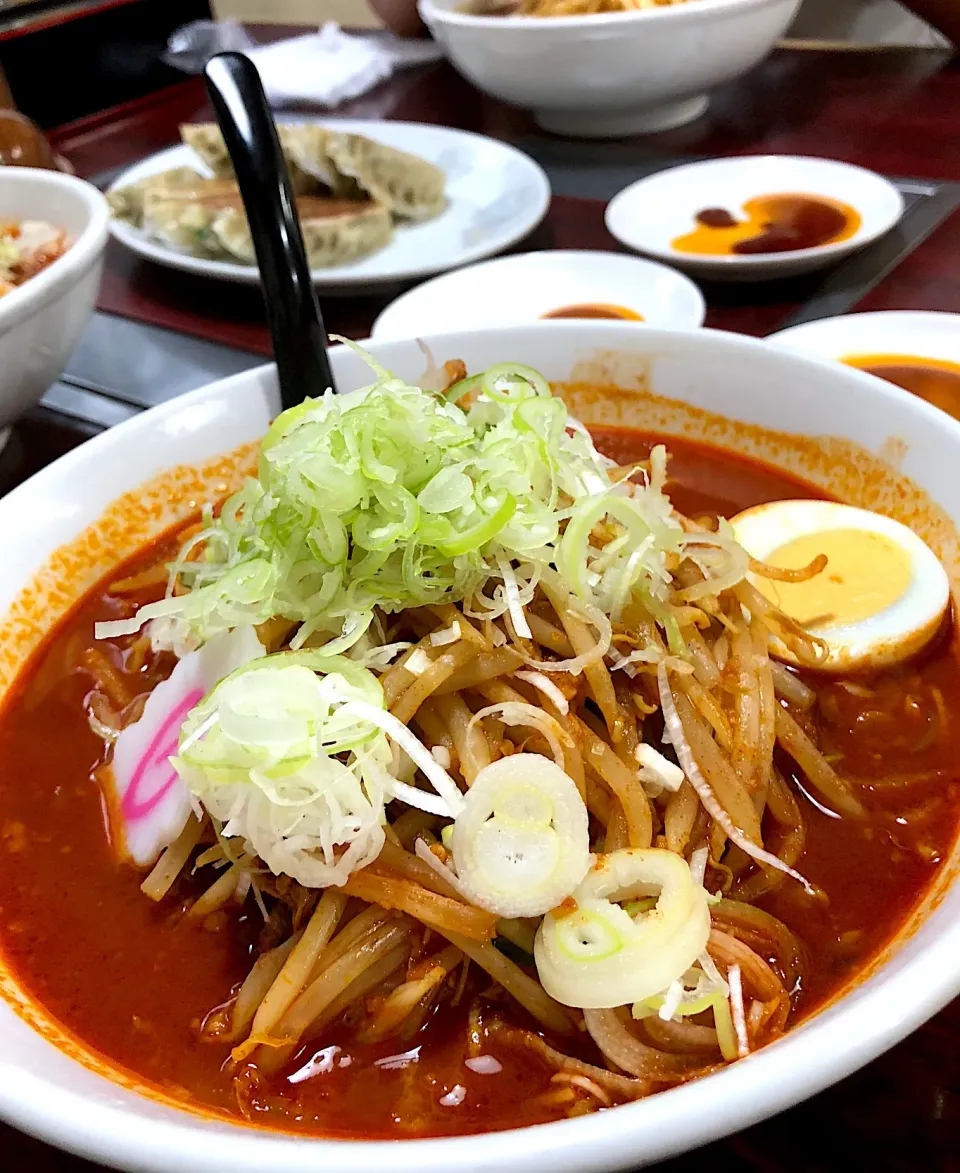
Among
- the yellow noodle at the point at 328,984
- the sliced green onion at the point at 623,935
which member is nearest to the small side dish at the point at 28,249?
the yellow noodle at the point at 328,984

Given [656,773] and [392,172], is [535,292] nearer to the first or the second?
[392,172]

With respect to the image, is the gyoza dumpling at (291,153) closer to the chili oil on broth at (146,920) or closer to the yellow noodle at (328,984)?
the chili oil on broth at (146,920)

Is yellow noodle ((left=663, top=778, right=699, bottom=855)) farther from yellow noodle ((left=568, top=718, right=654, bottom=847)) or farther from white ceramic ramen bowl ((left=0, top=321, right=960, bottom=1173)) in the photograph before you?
white ceramic ramen bowl ((left=0, top=321, right=960, bottom=1173))

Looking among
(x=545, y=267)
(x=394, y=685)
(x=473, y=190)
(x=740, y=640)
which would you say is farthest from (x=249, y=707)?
(x=473, y=190)

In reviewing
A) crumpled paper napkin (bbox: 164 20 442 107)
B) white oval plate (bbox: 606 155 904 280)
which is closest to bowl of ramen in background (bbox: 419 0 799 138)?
white oval plate (bbox: 606 155 904 280)

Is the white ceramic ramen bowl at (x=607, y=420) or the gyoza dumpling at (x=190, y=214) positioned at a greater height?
the gyoza dumpling at (x=190, y=214)


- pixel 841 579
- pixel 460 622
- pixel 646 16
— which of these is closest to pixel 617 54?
pixel 646 16

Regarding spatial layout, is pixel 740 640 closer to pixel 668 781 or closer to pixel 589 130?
pixel 668 781
